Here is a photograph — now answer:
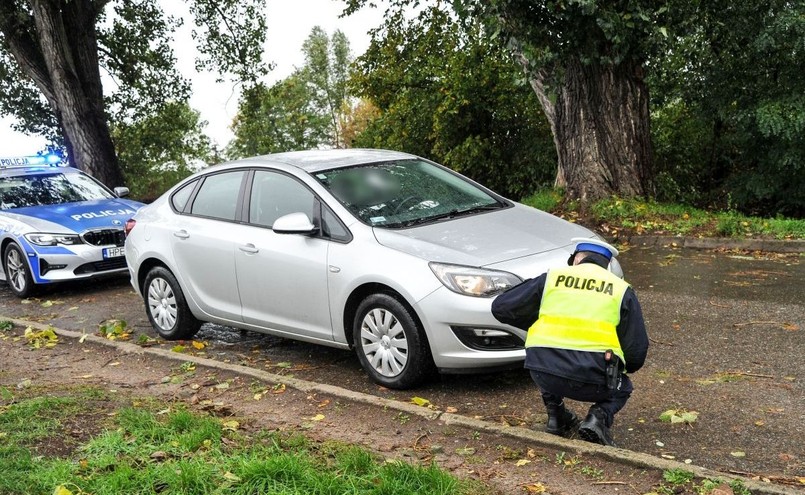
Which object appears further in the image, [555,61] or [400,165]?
[555,61]

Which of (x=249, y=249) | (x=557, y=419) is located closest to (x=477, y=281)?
(x=557, y=419)

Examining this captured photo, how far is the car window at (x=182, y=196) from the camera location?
8.10 m

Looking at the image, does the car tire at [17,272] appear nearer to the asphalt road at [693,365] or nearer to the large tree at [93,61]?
the asphalt road at [693,365]

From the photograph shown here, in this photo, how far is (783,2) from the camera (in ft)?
41.1

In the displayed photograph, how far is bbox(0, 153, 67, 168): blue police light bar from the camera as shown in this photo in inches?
501

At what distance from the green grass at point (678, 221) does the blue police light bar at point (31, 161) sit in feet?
25.3

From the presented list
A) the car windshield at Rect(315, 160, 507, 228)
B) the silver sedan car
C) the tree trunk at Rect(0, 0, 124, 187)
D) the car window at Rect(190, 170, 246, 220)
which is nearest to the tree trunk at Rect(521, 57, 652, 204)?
the silver sedan car

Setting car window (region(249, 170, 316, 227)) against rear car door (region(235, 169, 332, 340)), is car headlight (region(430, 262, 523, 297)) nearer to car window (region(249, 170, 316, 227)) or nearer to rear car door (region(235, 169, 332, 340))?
rear car door (region(235, 169, 332, 340))

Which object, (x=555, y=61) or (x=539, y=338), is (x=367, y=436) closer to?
(x=539, y=338)

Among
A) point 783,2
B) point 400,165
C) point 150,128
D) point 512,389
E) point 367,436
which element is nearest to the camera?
point 367,436

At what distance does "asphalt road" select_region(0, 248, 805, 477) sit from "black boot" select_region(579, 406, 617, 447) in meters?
0.30

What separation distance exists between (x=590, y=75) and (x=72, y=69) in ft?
36.1

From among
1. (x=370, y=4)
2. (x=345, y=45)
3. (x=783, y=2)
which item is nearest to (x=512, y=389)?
(x=783, y=2)

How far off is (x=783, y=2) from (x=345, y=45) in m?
84.4
